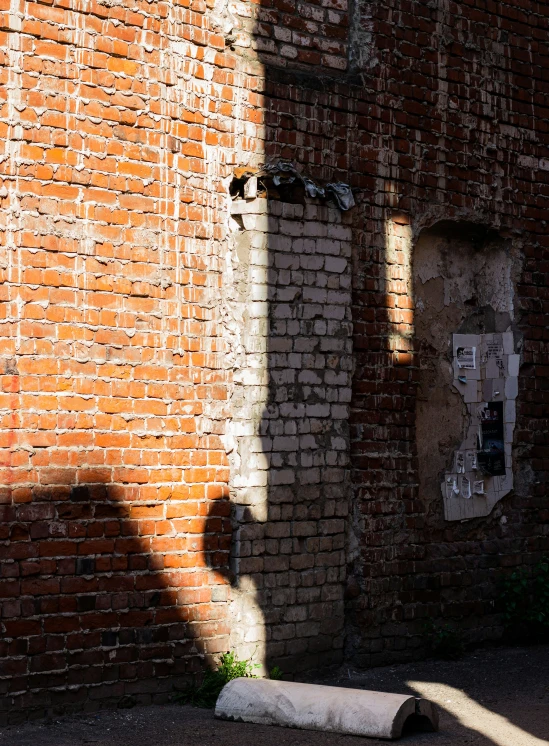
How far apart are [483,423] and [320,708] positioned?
284 centimetres

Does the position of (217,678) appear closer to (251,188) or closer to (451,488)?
(451,488)

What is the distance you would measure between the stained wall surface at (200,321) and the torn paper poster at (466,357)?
46 cm

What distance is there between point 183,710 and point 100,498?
1.18 metres

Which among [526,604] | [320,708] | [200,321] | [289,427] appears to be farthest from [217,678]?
[526,604]

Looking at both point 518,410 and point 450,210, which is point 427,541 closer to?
point 518,410

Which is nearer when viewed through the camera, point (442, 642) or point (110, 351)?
point (110, 351)

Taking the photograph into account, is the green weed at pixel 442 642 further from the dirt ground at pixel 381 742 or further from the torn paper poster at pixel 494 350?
the torn paper poster at pixel 494 350

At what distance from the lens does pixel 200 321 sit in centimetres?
570

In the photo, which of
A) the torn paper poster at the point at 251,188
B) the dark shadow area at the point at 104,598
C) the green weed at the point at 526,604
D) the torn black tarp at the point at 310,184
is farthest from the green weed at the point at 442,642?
the torn paper poster at the point at 251,188

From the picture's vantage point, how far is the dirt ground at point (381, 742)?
15.7 ft

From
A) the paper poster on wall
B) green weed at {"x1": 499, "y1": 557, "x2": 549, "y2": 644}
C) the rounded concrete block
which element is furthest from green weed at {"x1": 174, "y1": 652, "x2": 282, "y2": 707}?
the paper poster on wall

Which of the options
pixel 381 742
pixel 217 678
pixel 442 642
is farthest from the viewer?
pixel 442 642

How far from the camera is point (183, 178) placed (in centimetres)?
A: 565

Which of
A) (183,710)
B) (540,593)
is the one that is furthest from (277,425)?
(540,593)
